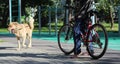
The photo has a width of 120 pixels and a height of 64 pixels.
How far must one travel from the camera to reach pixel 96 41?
972 centimetres

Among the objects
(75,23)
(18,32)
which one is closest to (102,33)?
(75,23)

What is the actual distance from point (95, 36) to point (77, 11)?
0.89 meters

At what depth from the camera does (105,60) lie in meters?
9.41

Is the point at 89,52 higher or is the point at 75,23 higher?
A: the point at 75,23

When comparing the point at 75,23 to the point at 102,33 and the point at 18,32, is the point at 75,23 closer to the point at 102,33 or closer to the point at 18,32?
the point at 102,33

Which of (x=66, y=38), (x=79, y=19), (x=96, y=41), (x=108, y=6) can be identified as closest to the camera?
(x=96, y=41)

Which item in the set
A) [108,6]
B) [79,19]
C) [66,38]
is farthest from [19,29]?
[108,6]

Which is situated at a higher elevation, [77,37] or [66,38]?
[77,37]

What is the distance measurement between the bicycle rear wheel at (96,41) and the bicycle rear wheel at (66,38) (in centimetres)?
109

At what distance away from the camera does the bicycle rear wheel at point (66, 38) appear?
1085 cm

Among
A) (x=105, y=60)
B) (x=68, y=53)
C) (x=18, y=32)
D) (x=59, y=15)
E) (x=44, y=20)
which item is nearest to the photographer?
(x=105, y=60)

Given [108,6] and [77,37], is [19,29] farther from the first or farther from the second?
[108,6]

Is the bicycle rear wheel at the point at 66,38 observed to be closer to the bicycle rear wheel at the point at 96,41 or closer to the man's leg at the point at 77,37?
the man's leg at the point at 77,37

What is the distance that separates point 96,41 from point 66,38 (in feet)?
5.36
